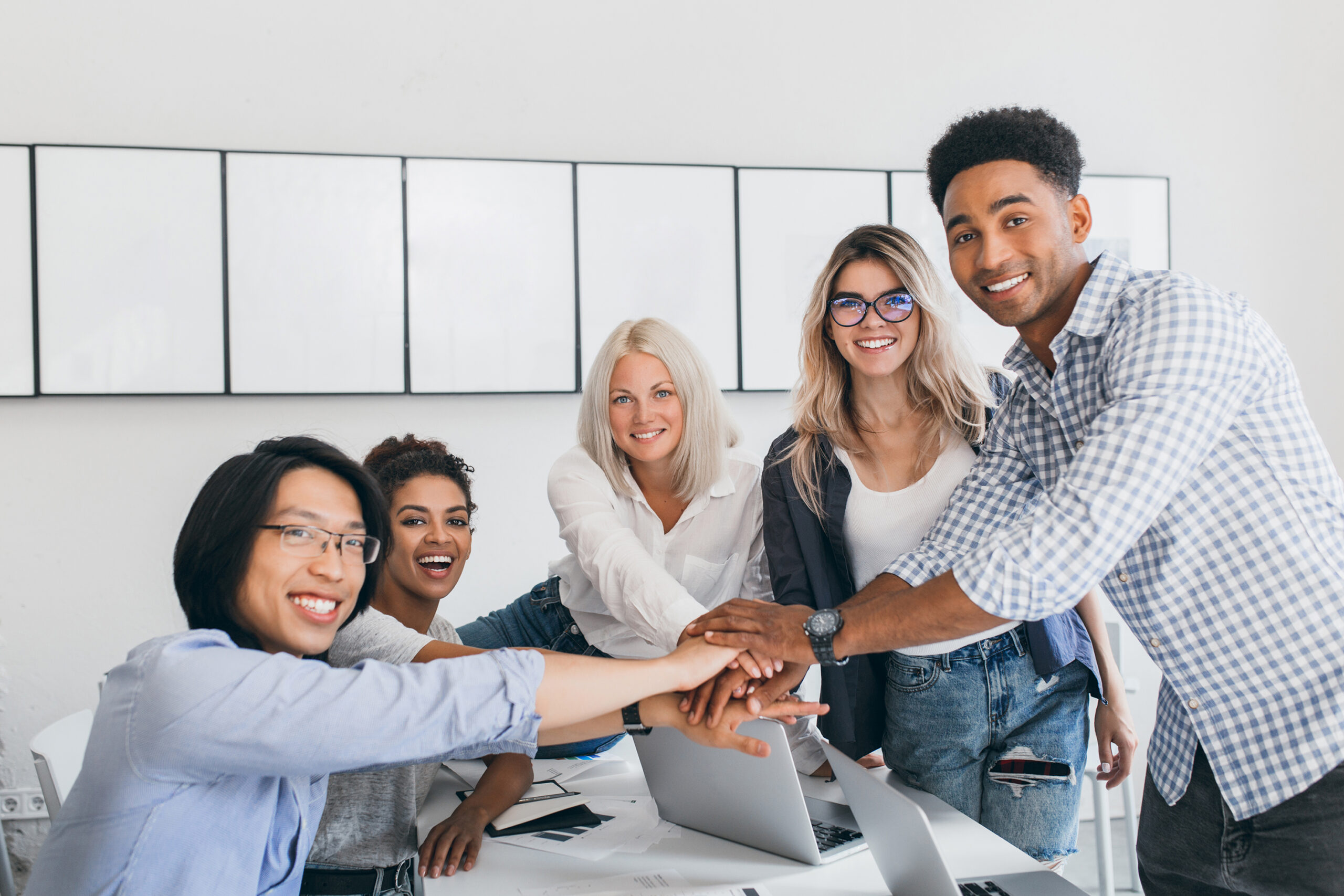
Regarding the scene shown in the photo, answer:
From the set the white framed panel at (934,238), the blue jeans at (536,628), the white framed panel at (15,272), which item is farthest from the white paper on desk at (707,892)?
the white framed panel at (15,272)

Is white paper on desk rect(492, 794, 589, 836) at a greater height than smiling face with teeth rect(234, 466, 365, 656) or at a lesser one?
lesser

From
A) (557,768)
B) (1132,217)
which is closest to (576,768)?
(557,768)

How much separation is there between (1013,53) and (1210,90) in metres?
0.79

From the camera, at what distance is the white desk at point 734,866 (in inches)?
49.4

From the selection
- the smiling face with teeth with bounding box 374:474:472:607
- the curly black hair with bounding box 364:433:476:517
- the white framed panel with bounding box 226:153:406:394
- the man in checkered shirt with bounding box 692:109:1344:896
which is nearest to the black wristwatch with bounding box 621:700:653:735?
the man in checkered shirt with bounding box 692:109:1344:896

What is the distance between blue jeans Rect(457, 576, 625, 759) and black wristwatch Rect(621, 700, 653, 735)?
0.85 metres

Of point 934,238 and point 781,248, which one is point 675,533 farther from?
point 934,238

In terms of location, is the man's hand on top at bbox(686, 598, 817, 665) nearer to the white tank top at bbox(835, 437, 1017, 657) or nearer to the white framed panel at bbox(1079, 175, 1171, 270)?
the white tank top at bbox(835, 437, 1017, 657)

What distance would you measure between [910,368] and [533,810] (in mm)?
1125

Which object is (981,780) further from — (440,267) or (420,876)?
(440,267)

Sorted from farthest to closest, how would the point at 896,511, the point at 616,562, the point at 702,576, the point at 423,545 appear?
the point at 702,576, the point at 423,545, the point at 616,562, the point at 896,511

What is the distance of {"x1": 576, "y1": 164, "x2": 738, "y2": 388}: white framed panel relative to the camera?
299 centimetres

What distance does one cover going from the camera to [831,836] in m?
1.41

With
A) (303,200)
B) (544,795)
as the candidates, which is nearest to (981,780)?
(544,795)
